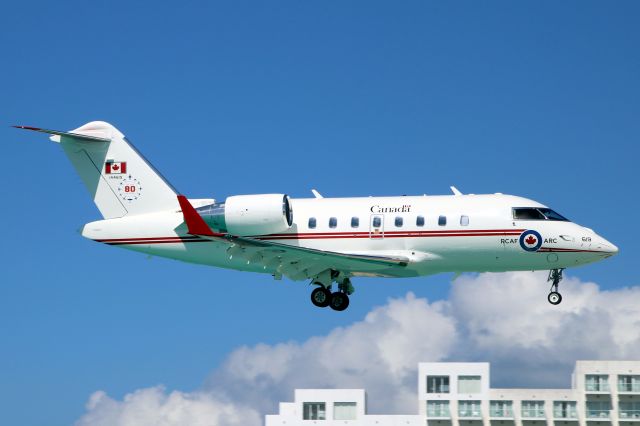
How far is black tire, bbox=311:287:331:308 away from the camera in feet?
164

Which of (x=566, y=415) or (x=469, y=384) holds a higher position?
(x=469, y=384)

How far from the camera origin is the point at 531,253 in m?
47.0

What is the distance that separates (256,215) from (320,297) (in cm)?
414

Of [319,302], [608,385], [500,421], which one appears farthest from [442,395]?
[319,302]

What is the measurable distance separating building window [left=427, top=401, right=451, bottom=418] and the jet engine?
38475 millimetres

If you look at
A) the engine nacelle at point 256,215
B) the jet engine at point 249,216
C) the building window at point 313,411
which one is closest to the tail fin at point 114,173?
the jet engine at point 249,216

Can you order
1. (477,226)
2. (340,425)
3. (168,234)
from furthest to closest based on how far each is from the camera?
(340,425)
(168,234)
(477,226)

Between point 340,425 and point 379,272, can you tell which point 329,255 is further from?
point 340,425

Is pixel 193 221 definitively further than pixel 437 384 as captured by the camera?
No

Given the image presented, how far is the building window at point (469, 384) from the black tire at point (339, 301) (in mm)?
35683

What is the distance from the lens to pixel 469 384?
84.2 m

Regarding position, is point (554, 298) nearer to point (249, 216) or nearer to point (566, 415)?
point (249, 216)

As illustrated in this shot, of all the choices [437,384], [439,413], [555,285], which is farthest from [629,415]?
[555,285]

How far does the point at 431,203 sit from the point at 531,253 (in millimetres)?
4039
